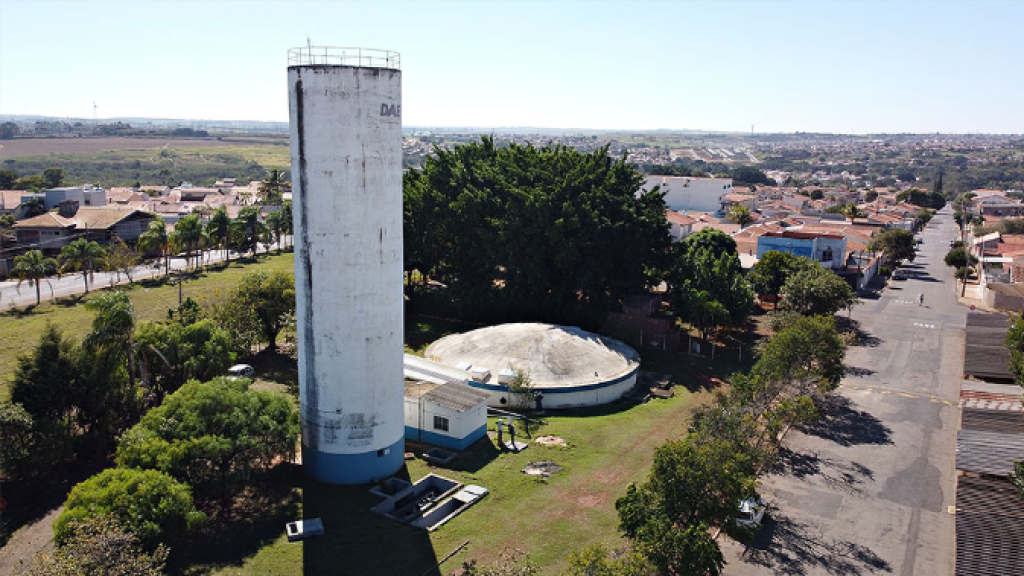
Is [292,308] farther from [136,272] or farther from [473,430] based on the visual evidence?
[136,272]

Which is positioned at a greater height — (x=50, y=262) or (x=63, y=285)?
(x=50, y=262)

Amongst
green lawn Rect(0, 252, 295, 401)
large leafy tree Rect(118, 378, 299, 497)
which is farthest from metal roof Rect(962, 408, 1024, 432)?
green lawn Rect(0, 252, 295, 401)

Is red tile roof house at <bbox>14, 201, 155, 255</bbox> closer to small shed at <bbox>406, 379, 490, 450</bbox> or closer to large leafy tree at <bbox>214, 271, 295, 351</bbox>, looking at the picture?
large leafy tree at <bbox>214, 271, 295, 351</bbox>

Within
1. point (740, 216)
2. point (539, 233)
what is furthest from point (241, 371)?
point (740, 216)

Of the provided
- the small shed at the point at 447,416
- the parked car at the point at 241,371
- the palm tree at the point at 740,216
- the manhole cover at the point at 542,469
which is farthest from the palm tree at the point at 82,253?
the palm tree at the point at 740,216

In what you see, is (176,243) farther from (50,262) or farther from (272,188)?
(272,188)
